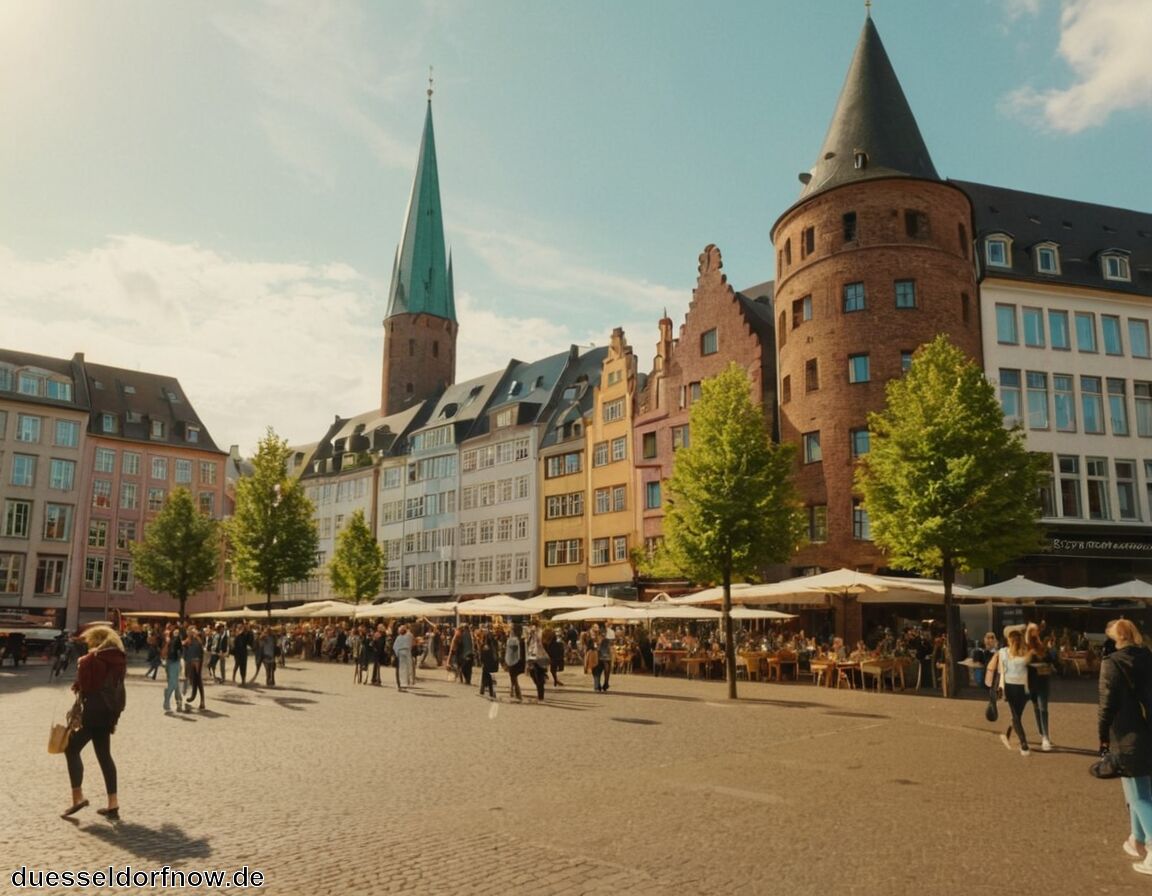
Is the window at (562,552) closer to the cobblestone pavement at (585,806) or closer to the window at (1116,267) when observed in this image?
the window at (1116,267)

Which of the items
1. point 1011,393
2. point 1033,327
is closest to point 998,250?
point 1033,327

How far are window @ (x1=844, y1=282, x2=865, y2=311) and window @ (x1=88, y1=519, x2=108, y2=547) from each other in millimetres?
61139

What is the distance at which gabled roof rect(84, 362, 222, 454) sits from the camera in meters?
79.9

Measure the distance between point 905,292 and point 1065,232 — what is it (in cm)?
1270

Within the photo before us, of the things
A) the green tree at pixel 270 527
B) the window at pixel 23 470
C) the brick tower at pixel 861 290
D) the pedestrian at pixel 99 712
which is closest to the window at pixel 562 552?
the green tree at pixel 270 527

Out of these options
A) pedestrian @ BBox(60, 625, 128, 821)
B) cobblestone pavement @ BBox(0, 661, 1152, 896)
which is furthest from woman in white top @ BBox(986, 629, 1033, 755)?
pedestrian @ BBox(60, 625, 128, 821)

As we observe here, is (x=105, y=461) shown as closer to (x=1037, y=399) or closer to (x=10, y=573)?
(x=10, y=573)

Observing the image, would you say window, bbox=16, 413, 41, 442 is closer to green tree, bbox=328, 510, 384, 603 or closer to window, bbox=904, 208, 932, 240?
green tree, bbox=328, 510, 384, 603

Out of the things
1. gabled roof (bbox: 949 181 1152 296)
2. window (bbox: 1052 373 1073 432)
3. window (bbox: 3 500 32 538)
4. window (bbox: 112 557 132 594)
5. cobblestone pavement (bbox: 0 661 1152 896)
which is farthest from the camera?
window (bbox: 112 557 132 594)

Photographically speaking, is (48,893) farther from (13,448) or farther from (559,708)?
(13,448)

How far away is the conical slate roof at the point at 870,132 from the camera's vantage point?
40250mm

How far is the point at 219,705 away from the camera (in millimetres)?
23453

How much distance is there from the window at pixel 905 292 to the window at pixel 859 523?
8.06 m

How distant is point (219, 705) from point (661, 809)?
16.4 m
